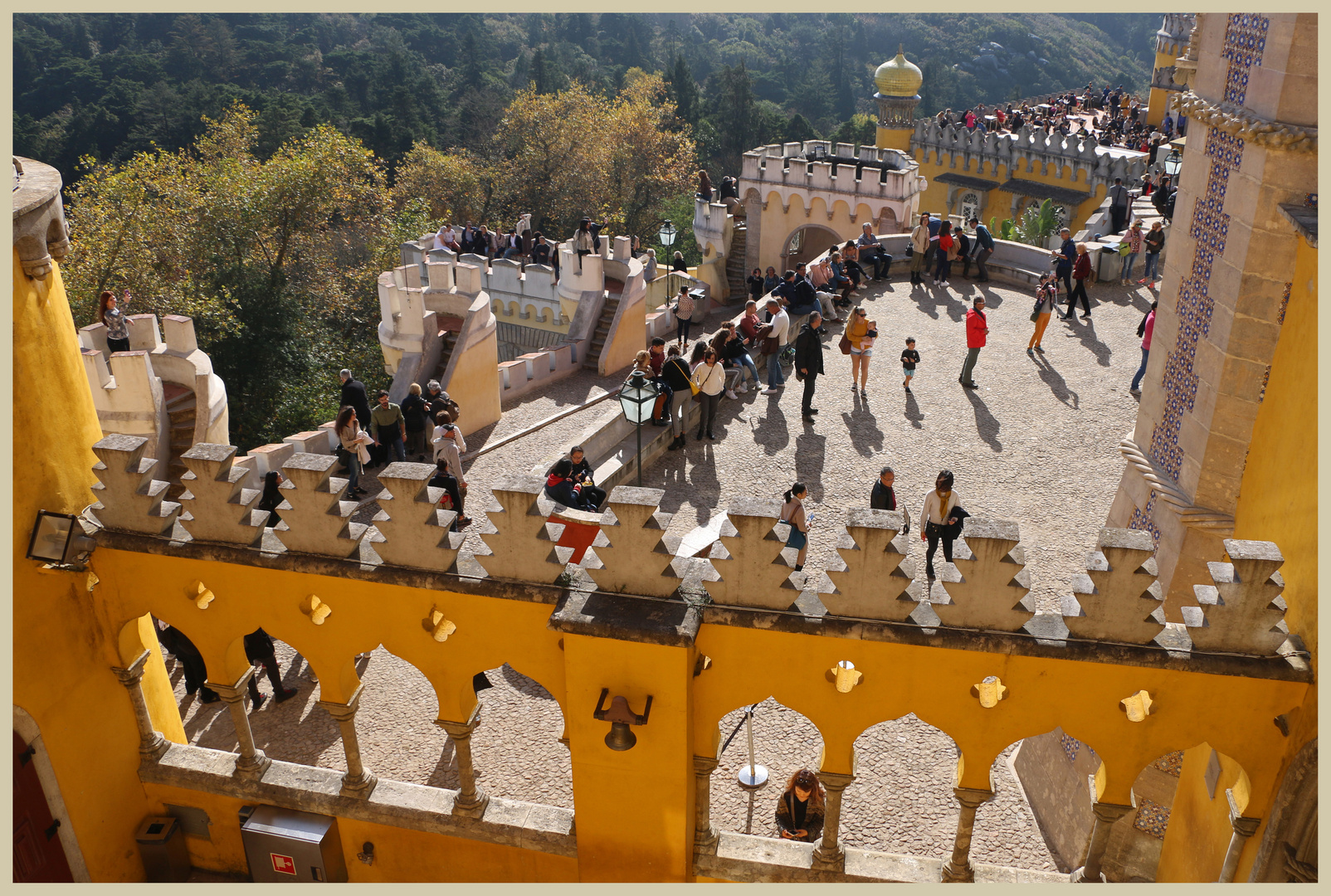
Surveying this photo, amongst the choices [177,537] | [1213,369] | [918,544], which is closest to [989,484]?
[918,544]

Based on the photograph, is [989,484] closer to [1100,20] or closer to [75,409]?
[75,409]

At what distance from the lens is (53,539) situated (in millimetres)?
5949

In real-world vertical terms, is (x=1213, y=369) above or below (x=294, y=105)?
above

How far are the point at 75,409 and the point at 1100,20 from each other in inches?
4964

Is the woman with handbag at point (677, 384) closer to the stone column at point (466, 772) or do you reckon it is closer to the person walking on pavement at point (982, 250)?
the stone column at point (466, 772)

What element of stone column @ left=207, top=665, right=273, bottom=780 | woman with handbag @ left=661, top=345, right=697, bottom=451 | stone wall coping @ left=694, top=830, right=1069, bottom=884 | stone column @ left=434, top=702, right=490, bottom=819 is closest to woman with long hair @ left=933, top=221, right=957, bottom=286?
woman with handbag @ left=661, top=345, right=697, bottom=451

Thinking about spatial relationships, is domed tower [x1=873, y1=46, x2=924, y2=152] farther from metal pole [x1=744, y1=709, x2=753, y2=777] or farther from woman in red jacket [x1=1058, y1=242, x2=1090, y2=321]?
metal pole [x1=744, y1=709, x2=753, y2=777]

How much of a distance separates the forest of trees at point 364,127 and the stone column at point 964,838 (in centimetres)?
1984

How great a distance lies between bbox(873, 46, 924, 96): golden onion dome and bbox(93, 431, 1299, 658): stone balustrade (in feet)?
121

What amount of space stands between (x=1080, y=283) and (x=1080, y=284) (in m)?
0.02

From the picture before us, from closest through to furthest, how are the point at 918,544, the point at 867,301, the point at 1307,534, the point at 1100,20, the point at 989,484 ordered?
the point at 1307,534 → the point at 918,544 → the point at 989,484 → the point at 867,301 → the point at 1100,20

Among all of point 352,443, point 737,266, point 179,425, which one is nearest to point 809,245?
point 737,266

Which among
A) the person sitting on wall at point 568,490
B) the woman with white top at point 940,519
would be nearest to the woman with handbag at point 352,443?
the person sitting on wall at point 568,490

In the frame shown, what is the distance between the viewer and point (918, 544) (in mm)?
10781
